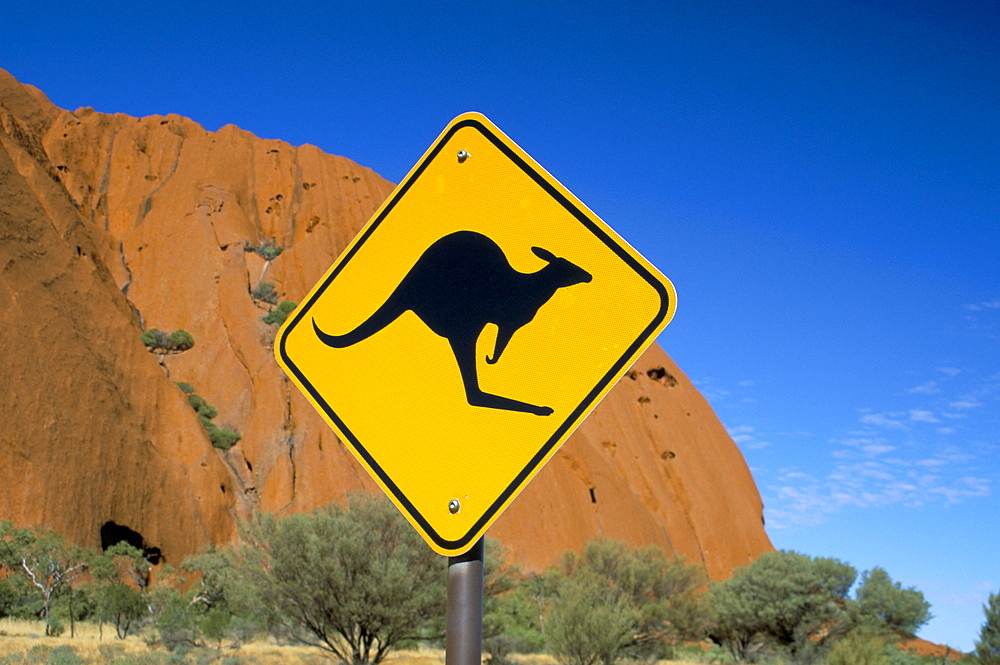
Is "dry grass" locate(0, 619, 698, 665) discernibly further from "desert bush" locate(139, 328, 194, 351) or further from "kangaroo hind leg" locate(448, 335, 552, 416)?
"desert bush" locate(139, 328, 194, 351)

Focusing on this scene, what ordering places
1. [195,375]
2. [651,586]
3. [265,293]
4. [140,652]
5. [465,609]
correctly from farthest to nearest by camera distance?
[265,293] < [195,375] < [651,586] < [140,652] < [465,609]

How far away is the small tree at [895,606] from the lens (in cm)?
3152

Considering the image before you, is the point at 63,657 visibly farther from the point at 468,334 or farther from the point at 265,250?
the point at 265,250

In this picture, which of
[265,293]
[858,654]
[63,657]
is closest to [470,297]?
[63,657]

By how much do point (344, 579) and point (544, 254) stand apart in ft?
57.6

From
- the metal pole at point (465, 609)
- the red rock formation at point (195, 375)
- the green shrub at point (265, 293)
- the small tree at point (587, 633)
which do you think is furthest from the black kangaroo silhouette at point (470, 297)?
the green shrub at point (265, 293)

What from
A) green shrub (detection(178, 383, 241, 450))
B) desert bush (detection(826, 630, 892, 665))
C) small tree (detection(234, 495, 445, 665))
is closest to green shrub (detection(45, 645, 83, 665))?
small tree (detection(234, 495, 445, 665))

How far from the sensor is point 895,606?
104ft

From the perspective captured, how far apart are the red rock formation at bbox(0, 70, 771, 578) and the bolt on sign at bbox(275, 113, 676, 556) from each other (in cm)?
3099

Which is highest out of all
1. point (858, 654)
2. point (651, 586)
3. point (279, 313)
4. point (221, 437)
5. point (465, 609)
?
point (279, 313)

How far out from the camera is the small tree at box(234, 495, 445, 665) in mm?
17906

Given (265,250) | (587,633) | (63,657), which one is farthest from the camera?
(265,250)

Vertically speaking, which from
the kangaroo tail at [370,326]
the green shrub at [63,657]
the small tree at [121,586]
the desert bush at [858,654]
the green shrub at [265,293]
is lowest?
the desert bush at [858,654]

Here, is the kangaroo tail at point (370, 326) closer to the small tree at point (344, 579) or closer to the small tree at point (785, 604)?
the small tree at point (344, 579)
